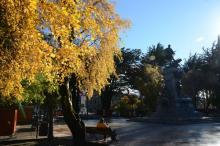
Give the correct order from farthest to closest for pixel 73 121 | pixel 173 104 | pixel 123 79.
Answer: pixel 123 79
pixel 173 104
pixel 73 121

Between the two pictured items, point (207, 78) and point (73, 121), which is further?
point (207, 78)

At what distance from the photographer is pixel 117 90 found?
83.6m

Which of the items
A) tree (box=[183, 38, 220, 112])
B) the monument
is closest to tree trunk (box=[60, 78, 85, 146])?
the monument

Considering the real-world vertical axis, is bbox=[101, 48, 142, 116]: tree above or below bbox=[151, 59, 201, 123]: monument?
above

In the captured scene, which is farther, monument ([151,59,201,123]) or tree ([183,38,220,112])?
tree ([183,38,220,112])

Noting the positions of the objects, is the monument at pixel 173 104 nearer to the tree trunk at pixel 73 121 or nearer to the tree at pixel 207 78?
the tree at pixel 207 78

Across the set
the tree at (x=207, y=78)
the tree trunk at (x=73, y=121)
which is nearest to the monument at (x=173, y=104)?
the tree at (x=207, y=78)

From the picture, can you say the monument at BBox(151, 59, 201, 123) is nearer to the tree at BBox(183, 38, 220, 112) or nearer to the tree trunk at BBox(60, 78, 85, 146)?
the tree at BBox(183, 38, 220, 112)

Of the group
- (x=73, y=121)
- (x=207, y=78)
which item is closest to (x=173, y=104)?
(x=207, y=78)

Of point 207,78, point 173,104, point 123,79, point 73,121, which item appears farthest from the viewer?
point 123,79

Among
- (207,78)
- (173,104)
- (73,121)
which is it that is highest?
(207,78)

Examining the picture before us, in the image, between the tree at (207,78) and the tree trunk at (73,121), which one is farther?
the tree at (207,78)

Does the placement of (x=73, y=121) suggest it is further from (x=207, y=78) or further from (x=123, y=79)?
(x=123, y=79)

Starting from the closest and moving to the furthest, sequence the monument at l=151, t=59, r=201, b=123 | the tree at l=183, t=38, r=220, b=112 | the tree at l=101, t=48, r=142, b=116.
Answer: the monument at l=151, t=59, r=201, b=123, the tree at l=183, t=38, r=220, b=112, the tree at l=101, t=48, r=142, b=116
